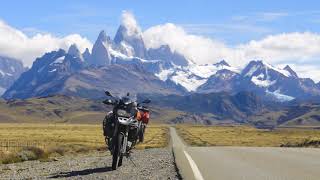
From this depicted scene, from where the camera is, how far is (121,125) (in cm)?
2492

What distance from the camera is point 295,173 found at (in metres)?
21.3

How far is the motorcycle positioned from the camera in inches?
982

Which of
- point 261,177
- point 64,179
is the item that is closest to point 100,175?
point 64,179

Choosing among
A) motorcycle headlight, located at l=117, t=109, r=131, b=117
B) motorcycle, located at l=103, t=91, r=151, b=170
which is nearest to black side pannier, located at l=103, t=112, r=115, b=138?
motorcycle, located at l=103, t=91, r=151, b=170

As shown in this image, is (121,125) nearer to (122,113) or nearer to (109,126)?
(122,113)

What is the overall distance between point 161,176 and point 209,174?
1.80 metres

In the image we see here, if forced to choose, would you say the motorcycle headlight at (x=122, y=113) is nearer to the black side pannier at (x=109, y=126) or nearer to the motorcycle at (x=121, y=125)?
the motorcycle at (x=121, y=125)

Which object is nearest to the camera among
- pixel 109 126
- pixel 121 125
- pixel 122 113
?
pixel 121 125

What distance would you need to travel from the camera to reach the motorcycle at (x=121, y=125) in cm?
2495

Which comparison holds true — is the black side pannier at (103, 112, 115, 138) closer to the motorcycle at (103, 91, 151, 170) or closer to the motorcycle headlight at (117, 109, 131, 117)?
the motorcycle at (103, 91, 151, 170)

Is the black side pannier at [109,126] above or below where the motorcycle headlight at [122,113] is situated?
below

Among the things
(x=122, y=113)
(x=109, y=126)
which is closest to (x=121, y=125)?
(x=122, y=113)

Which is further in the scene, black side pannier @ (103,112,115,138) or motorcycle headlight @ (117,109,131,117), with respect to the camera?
black side pannier @ (103,112,115,138)

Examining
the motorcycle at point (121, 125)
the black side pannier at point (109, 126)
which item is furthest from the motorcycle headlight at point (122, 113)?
the black side pannier at point (109, 126)
